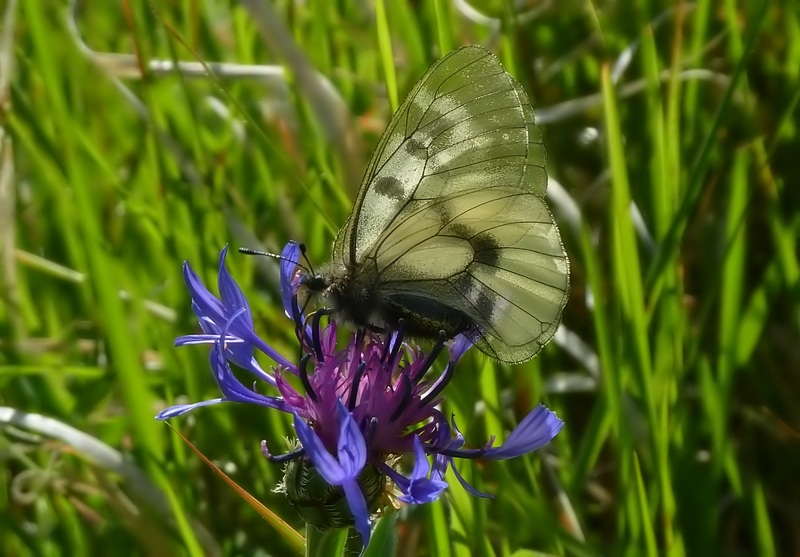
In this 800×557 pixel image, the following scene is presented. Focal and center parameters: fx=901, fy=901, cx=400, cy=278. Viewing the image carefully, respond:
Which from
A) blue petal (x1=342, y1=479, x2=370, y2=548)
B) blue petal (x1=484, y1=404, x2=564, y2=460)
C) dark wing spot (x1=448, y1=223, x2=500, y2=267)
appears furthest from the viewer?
dark wing spot (x1=448, y1=223, x2=500, y2=267)

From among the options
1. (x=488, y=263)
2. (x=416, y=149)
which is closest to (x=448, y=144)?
(x=416, y=149)

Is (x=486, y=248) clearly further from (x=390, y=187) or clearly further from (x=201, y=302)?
(x=201, y=302)

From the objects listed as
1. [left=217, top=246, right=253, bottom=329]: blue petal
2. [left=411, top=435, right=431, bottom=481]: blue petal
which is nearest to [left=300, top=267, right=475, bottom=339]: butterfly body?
[left=217, top=246, right=253, bottom=329]: blue petal

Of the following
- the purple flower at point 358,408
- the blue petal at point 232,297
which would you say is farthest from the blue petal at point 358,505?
the blue petal at point 232,297

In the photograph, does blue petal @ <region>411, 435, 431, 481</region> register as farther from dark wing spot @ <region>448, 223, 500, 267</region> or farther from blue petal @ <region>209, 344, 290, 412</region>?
dark wing spot @ <region>448, 223, 500, 267</region>

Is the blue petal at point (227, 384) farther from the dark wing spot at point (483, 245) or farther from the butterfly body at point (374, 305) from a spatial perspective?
the dark wing spot at point (483, 245)

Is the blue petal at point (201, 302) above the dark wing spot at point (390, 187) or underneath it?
underneath
